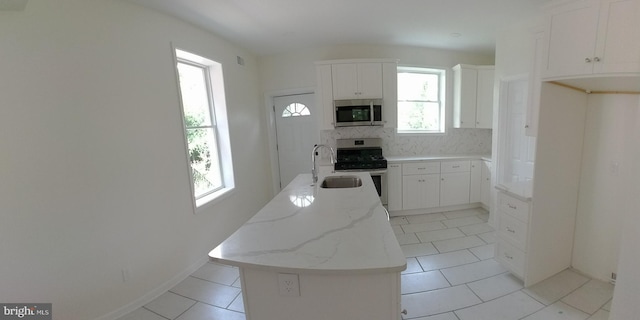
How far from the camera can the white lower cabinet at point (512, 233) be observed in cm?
209

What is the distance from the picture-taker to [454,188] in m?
3.77

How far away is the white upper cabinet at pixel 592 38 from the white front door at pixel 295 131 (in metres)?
2.91

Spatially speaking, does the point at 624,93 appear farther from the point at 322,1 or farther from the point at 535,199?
the point at 322,1

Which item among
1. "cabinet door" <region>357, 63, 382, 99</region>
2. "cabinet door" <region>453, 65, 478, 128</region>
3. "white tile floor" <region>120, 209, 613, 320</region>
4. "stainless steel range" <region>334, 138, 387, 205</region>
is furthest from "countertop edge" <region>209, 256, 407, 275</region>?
"cabinet door" <region>453, 65, 478, 128</region>

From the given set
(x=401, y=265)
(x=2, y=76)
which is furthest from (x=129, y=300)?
(x=401, y=265)

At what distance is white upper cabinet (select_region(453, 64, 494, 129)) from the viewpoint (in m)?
3.74

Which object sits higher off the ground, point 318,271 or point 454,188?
point 318,271

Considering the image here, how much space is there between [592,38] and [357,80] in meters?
2.39

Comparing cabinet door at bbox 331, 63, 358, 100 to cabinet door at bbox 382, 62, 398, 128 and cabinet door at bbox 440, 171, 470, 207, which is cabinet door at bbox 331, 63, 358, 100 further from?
cabinet door at bbox 440, 171, 470, 207

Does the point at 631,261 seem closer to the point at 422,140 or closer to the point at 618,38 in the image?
the point at 618,38

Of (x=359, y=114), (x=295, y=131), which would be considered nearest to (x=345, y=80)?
(x=359, y=114)

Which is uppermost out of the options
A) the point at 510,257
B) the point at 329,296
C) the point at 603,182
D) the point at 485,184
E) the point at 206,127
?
the point at 206,127

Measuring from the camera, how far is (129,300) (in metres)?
1.98
